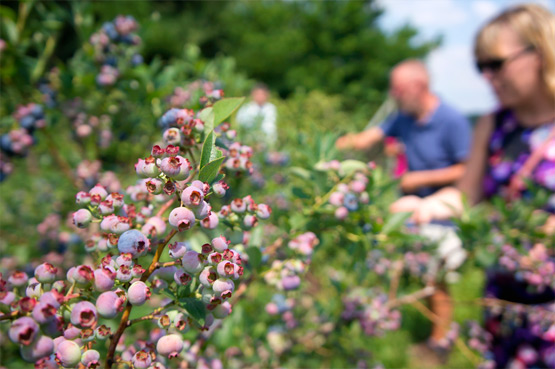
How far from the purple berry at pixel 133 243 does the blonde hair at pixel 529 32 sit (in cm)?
172

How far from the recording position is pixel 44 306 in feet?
1.30

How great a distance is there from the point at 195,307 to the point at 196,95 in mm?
426

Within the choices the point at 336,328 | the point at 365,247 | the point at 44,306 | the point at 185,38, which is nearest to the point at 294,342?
the point at 336,328

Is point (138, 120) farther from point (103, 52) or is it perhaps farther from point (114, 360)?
point (114, 360)

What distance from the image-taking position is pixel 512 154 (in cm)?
172

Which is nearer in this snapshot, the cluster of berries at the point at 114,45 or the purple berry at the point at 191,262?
the purple berry at the point at 191,262

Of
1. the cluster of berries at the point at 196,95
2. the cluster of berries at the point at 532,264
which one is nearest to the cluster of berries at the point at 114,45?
the cluster of berries at the point at 196,95

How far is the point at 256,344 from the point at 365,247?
0.66 metres

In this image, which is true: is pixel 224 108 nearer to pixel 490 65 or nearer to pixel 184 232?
pixel 184 232

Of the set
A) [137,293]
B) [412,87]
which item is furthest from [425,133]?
[137,293]

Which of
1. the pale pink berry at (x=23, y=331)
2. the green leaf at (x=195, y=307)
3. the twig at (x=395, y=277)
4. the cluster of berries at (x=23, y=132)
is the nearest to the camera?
the pale pink berry at (x=23, y=331)

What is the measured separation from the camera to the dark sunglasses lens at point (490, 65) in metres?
1.66

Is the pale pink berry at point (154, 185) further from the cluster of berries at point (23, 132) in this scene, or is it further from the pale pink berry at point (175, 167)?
the cluster of berries at point (23, 132)

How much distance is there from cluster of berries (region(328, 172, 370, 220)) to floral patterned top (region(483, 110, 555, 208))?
105 cm
